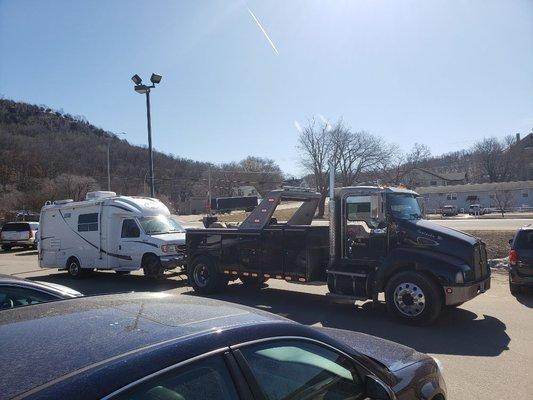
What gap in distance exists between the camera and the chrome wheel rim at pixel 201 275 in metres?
12.1

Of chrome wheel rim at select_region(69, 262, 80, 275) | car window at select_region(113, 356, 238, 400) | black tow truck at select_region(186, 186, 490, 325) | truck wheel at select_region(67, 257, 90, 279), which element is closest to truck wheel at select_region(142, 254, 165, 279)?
black tow truck at select_region(186, 186, 490, 325)

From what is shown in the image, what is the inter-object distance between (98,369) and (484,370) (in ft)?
18.4

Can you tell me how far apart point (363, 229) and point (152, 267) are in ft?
25.0

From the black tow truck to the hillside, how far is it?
159 feet

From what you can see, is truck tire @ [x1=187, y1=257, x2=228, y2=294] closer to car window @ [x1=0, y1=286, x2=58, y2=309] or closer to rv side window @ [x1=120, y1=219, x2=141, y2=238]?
rv side window @ [x1=120, y1=219, x2=141, y2=238]

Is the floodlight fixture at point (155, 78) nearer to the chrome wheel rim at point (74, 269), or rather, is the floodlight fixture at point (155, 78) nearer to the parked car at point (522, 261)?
the chrome wheel rim at point (74, 269)

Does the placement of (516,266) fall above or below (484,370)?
above

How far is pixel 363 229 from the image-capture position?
931cm

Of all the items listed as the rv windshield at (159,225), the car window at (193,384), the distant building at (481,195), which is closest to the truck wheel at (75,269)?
the rv windshield at (159,225)

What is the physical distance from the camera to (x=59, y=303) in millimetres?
2775

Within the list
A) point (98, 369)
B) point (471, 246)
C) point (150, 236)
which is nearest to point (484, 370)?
point (471, 246)

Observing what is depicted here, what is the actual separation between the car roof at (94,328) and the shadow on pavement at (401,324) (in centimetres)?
524

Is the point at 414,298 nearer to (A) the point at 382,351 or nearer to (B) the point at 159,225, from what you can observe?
(A) the point at 382,351

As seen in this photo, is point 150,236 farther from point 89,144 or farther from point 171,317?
point 89,144
